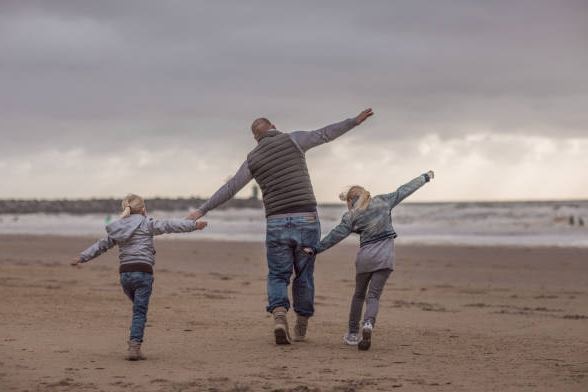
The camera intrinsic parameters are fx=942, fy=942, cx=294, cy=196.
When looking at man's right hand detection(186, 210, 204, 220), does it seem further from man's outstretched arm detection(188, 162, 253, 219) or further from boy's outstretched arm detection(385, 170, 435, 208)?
boy's outstretched arm detection(385, 170, 435, 208)

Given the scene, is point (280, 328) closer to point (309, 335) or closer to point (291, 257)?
point (291, 257)

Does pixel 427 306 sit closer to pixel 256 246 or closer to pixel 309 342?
pixel 309 342

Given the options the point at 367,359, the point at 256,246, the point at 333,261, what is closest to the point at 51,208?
the point at 256,246

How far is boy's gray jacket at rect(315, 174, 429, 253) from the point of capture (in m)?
8.58

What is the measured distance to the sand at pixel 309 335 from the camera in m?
6.97

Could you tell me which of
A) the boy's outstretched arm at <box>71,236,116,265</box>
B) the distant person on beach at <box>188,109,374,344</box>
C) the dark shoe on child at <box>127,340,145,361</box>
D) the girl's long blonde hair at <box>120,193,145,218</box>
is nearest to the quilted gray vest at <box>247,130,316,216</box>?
the distant person on beach at <box>188,109,374,344</box>

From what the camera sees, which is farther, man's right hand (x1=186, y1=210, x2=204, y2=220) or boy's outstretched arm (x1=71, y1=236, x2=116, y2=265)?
man's right hand (x1=186, y1=210, x2=204, y2=220)

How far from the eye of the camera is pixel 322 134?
8.78 m

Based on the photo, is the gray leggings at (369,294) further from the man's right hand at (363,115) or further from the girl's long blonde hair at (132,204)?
the girl's long blonde hair at (132,204)

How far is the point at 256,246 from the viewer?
86.4 ft

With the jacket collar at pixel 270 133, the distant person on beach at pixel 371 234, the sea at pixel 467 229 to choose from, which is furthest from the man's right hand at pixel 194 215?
the sea at pixel 467 229

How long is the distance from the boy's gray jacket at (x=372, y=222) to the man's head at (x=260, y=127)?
1129 mm

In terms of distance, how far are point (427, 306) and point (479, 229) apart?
23.8 metres

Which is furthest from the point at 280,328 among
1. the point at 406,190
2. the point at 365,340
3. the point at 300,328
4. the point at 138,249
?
the point at 406,190
